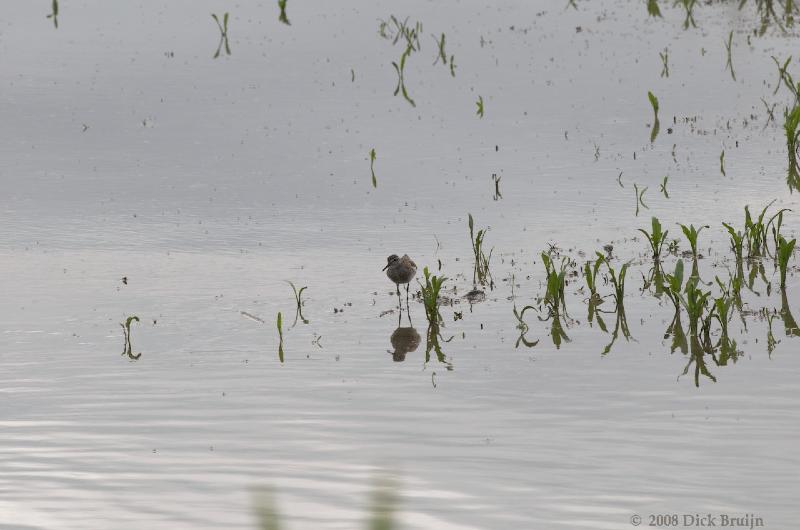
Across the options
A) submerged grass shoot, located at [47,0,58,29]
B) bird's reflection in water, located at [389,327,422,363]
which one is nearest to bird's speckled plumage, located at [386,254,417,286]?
bird's reflection in water, located at [389,327,422,363]

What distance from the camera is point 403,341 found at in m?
10.1

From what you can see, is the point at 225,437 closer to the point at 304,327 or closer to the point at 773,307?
the point at 304,327

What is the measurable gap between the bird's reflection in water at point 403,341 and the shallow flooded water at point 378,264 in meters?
0.05

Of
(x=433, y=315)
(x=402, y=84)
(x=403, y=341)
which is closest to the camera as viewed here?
(x=403, y=341)

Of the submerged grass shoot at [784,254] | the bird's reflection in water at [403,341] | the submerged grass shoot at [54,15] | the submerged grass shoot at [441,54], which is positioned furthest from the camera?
the submerged grass shoot at [54,15]

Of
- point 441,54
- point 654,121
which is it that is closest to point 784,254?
point 654,121

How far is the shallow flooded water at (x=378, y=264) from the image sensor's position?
662 centimetres

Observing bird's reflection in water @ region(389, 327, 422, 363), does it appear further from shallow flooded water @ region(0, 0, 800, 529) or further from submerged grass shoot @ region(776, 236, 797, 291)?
submerged grass shoot @ region(776, 236, 797, 291)

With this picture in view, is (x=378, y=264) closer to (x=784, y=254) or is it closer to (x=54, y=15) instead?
(x=784, y=254)

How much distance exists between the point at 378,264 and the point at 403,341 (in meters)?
2.84

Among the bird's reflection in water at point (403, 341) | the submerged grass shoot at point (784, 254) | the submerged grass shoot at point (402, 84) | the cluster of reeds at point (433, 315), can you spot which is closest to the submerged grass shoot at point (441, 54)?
the submerged grass shoot at point (402, 84)

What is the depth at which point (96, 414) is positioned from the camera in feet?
26.1

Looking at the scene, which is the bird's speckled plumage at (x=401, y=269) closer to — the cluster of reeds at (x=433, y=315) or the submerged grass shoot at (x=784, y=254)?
the cluster of reeds at (x=433, y=315)

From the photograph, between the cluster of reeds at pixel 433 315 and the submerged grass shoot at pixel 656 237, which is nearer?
the cluster of reeds at pixel 433 315
